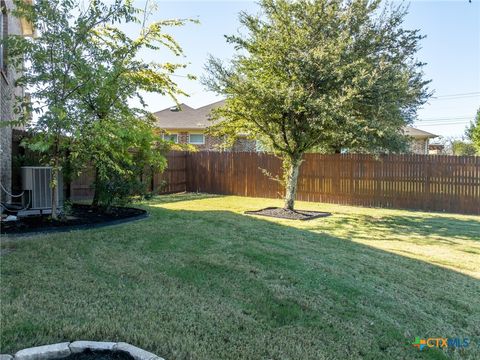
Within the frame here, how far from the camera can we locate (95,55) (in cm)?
620

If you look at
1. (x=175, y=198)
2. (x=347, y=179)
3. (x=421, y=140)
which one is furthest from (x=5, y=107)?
(x=421, y=140)

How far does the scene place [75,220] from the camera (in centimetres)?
659

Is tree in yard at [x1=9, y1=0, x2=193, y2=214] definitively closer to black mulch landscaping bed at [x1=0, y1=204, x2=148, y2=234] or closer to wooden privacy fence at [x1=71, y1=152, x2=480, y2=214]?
black mulch landscaping bed at [x1=0, y1=204, x2=148, y2=234]

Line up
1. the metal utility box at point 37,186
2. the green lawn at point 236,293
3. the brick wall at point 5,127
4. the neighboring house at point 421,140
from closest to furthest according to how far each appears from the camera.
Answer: the green lawn at point 236,293, the brick wall at point 5,127, the metal utility box at point 37,186, the neighboring house at point 421,140

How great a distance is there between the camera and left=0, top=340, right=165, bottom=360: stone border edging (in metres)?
2.39

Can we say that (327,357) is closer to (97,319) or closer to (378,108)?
(97,319)

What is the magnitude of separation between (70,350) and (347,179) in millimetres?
11139

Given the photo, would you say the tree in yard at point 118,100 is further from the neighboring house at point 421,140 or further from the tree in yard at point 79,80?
the neighboring house at point 421,140

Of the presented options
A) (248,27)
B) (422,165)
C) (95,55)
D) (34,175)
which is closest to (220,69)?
(248,27)

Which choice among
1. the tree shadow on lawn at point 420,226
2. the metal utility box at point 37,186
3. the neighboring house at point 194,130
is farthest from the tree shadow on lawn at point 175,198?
A: the neighboring house at point 194,130

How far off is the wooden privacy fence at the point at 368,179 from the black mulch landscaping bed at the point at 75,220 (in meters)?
6.76

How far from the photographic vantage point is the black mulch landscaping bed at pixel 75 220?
573 centimetres

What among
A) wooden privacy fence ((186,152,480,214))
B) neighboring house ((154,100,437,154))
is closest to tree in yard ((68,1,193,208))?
wooden privacy fence ((186,152,480,214))

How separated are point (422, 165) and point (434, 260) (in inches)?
257
